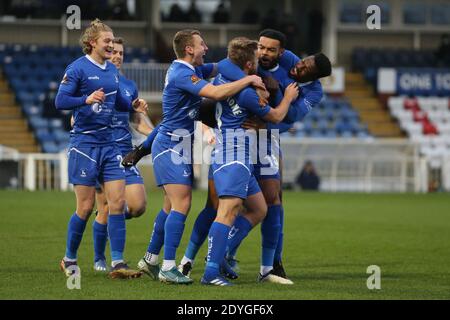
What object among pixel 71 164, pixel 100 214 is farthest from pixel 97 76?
pixel 100 214

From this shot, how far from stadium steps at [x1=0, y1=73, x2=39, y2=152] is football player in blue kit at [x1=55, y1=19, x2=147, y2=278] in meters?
20.5

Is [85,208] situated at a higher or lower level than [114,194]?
lower

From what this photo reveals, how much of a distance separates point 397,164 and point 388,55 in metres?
6.72

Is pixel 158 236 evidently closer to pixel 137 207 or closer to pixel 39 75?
pixel 137 207

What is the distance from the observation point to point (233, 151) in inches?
399

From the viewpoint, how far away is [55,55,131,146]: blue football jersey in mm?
10797

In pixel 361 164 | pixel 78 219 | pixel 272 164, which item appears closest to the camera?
pixel 272 164

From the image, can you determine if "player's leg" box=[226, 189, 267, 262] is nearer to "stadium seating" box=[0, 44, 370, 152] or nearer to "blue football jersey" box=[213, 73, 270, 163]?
"blue football jersey" box=[213, 73, 270, 163]

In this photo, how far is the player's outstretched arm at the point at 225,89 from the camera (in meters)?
9.91

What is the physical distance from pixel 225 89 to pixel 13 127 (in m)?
22.9

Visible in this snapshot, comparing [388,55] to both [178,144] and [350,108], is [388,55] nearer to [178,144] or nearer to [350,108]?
[350,108]

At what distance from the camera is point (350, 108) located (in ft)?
122

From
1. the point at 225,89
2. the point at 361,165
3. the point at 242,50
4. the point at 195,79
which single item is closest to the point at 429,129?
the point at 361,165

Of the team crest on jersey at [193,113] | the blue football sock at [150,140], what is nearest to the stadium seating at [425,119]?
the blue football sock at [150,140]
